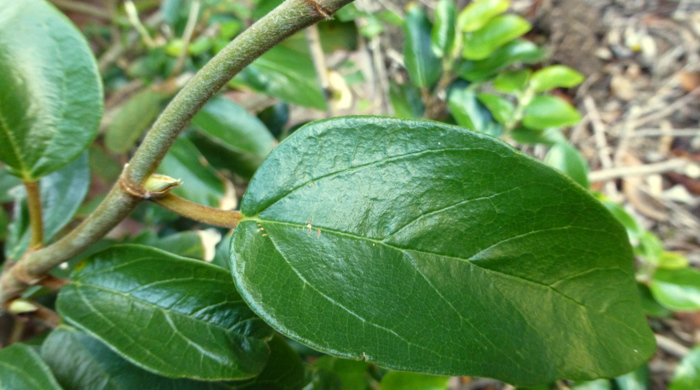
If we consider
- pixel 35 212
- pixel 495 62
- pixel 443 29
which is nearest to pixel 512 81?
pixel 495 62

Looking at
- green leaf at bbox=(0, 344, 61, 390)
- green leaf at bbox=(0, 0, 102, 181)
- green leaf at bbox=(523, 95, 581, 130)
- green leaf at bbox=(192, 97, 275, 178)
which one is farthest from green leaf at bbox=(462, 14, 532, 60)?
green leaf at bbox=(0, 344, 61, 390)

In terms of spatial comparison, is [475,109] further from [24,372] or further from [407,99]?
[24,372]

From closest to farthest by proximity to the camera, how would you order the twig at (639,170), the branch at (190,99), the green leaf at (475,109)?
the branch at (190,99), the green leaf at (475,109), the twig at (639,170)

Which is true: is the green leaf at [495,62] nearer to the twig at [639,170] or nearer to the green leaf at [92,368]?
the twig at [639,170]

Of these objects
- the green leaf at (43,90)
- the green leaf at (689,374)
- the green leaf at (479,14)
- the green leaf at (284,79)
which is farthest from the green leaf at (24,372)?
the green leaf at (689,374)

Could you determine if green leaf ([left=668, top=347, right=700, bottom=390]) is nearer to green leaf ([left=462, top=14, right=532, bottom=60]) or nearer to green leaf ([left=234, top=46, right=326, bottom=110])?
green leaf ([left=462, top=14, right=532, bottom=60])
